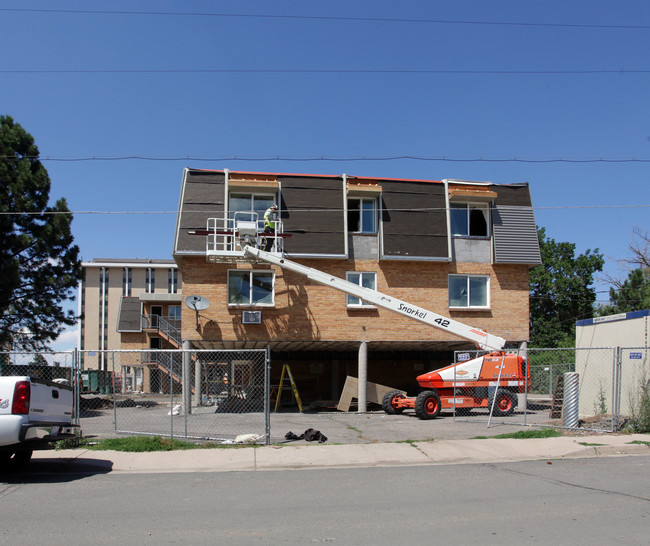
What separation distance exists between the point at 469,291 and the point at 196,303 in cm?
1030

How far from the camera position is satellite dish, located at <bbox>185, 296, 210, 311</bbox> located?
2116 cm

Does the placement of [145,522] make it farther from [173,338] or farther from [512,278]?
[173,338]

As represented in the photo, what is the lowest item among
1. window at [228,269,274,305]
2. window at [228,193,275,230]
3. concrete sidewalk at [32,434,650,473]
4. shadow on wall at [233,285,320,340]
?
concrete sidewalk at [32,434,650,473]

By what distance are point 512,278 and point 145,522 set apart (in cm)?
1974

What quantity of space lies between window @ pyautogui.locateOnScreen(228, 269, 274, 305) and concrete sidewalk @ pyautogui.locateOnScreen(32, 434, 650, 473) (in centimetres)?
1029

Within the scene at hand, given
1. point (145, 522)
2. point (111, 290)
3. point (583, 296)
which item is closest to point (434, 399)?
point (145, 522)

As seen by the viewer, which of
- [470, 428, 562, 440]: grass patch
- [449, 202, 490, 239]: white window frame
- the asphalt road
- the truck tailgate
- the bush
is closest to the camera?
the asphalt road

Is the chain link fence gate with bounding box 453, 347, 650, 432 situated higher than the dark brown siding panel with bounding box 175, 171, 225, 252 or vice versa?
the dark brown siding panel with bounding box 175, 171, 225, 252

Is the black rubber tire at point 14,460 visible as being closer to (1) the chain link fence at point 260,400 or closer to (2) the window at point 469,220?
(1) the chain link fence at point 260,400

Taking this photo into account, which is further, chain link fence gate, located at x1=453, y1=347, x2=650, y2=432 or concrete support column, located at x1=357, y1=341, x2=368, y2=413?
concrete support column, located at x1=357, y1=341, x2=368, y2=413

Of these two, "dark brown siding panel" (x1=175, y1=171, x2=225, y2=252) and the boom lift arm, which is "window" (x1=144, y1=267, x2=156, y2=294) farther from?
the boom lift arm

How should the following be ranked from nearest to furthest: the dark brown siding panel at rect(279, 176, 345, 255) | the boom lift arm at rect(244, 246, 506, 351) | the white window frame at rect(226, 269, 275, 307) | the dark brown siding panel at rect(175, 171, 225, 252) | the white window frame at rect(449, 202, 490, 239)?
the boom lift arm at rect(244, 246, 506, 351), the dark brown siding panel at rect(175, 171, 225, 252), the white window frame at rect(226, 269, 275, 307), the dark brown siding panel at rect(279, 176, 345, 255), the white window frame at rect(449, 202, 490, 239)

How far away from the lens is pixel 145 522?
6691 millimetres

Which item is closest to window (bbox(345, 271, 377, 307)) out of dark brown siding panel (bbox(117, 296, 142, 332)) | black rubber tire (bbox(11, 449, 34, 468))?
black rubber tire (bbox(11, 449, 34, 468))
